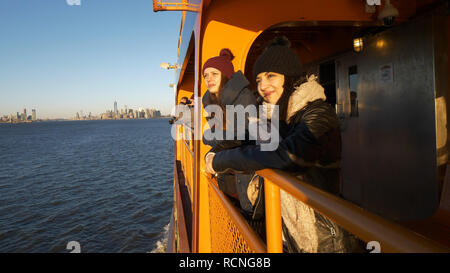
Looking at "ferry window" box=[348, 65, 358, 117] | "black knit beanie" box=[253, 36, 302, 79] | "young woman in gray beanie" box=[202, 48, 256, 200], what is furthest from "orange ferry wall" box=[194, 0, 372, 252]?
"ferry window" box=[348, 65, 358, 117]

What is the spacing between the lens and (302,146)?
128 cm

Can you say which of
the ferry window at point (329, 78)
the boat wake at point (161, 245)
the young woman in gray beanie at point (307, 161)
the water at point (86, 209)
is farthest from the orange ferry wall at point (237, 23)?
the water at point (86, 209)

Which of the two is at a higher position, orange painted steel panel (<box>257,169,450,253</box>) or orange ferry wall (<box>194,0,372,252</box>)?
orange ferry wall (<box>194,0,372,252</box>)

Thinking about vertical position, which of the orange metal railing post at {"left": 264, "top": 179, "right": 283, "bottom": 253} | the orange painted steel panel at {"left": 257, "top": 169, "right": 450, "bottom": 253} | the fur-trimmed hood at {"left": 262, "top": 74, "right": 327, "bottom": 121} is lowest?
the orange metal railing post at {"left": 264, "top": 179, "right": 283, "bottom": 253}

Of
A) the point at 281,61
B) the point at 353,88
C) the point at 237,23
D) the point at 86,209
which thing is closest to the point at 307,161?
the point at 281,61

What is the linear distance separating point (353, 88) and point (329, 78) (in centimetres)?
86

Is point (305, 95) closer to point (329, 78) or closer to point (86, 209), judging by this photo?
point (329, 78)

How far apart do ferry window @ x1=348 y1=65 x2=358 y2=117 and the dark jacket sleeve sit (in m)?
4.21

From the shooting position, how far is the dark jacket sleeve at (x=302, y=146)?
1.28 metres

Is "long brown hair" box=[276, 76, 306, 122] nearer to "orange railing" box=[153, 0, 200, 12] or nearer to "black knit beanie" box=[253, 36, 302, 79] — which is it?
"black knit beanie" box=[253, 36, 302, 79]

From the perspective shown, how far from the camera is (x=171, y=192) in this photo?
18.9 m

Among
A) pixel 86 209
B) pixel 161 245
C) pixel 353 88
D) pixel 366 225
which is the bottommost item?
pixel 161 245

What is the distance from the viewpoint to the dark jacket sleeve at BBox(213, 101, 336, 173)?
1.28 m
